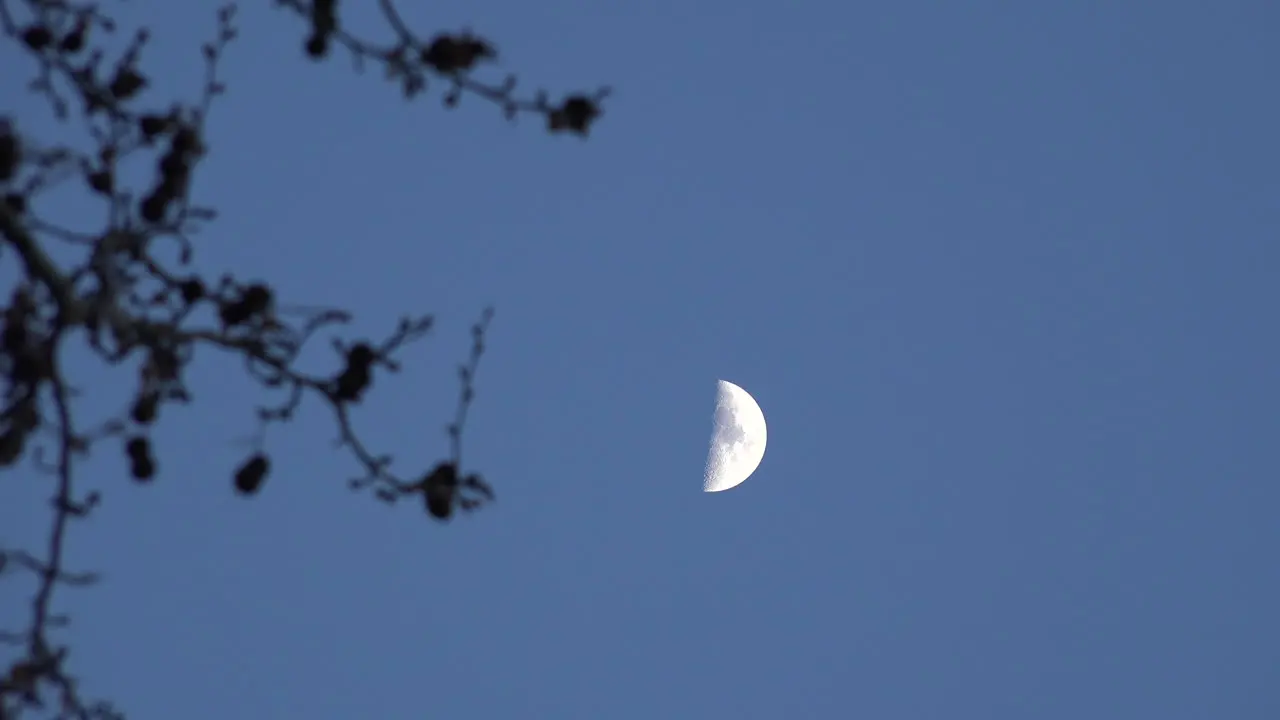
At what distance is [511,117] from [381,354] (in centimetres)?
104

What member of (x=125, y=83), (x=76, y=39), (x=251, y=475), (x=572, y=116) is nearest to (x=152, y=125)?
(x=125, y=83)

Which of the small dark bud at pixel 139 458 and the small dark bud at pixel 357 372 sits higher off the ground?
the small dark bud at pixel 357 372

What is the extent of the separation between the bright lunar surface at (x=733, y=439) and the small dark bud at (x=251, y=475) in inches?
1242

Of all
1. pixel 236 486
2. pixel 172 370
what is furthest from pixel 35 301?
pixel 236 486

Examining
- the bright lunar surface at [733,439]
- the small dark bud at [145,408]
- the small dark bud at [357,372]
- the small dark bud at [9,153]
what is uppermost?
the bright lunar surface at [733,439]

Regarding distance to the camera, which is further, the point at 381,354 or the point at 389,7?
the point at 381,354

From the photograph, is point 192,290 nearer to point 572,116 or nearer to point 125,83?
point 125,83

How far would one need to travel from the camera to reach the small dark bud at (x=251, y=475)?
5.75m

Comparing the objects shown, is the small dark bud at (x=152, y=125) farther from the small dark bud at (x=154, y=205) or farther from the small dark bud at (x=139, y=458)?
the small dark bud at (x=139, y=458)

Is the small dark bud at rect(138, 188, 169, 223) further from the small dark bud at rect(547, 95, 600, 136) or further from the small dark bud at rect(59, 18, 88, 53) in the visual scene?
the small dark bud at rect(547, 95, 600, 136)

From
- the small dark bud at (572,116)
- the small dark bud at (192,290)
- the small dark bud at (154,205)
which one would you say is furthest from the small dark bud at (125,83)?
the small dark bud at (572,116)

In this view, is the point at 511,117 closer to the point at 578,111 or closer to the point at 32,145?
the point at 578,111

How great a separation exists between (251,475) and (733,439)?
111 feet

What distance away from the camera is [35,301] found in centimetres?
549
